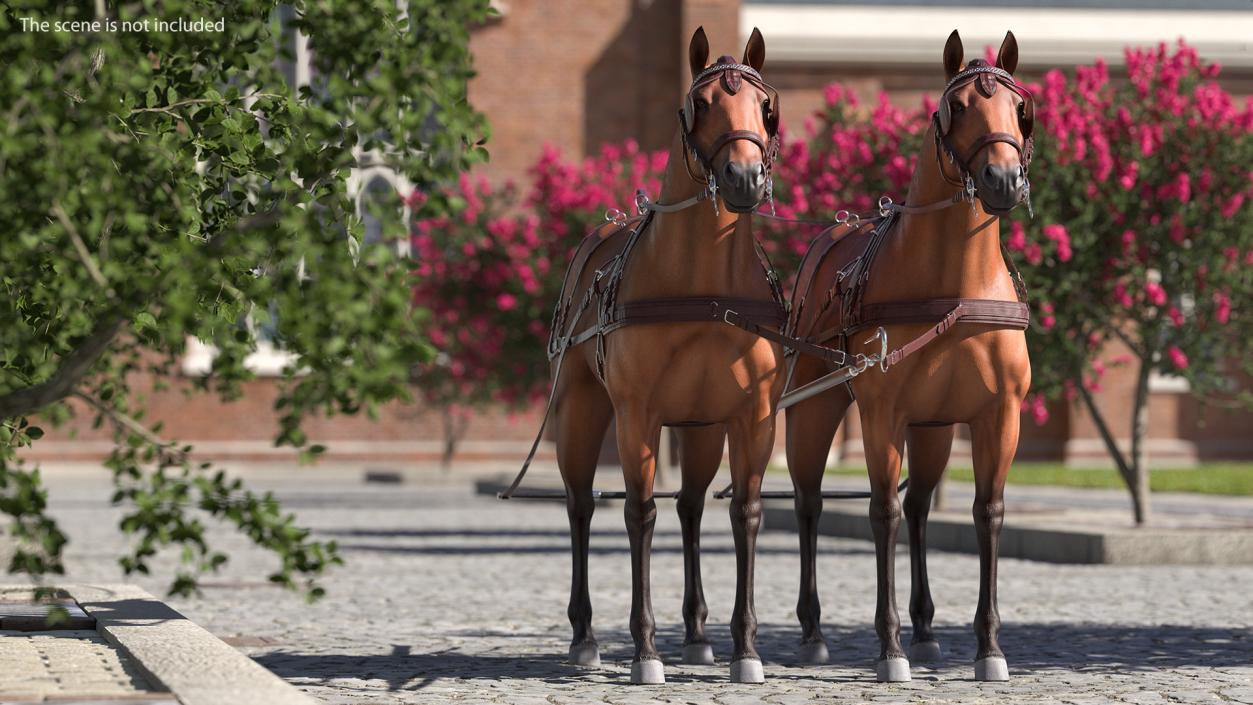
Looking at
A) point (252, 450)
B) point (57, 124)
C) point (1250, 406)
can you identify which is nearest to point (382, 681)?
point (57, 124)

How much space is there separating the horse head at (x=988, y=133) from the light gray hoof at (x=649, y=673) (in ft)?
8.13

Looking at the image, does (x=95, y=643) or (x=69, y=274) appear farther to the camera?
(x=95, y=643)

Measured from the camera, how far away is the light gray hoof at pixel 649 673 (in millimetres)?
8406

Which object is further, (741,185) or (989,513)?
(989,513)

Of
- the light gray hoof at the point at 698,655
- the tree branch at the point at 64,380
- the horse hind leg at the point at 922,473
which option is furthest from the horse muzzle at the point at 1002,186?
the tree branch at the point at 64,380

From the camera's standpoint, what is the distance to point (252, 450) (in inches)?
1649

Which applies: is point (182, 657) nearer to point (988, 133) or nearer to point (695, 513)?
point (695, 513)

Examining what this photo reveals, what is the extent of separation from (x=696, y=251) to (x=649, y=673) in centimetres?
189

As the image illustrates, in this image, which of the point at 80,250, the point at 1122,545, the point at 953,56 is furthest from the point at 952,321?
the point at 1122,545

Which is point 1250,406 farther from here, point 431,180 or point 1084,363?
point 431,180

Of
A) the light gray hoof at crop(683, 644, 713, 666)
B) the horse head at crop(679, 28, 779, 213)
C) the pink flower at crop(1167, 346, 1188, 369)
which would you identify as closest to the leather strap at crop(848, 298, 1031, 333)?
the horse head at crop(679, 28, 779, 213)

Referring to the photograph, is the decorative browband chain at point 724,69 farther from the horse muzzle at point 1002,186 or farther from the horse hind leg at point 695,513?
the horse hind leg at point 695,513

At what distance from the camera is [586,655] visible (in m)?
9.24

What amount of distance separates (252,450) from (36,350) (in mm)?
35701
